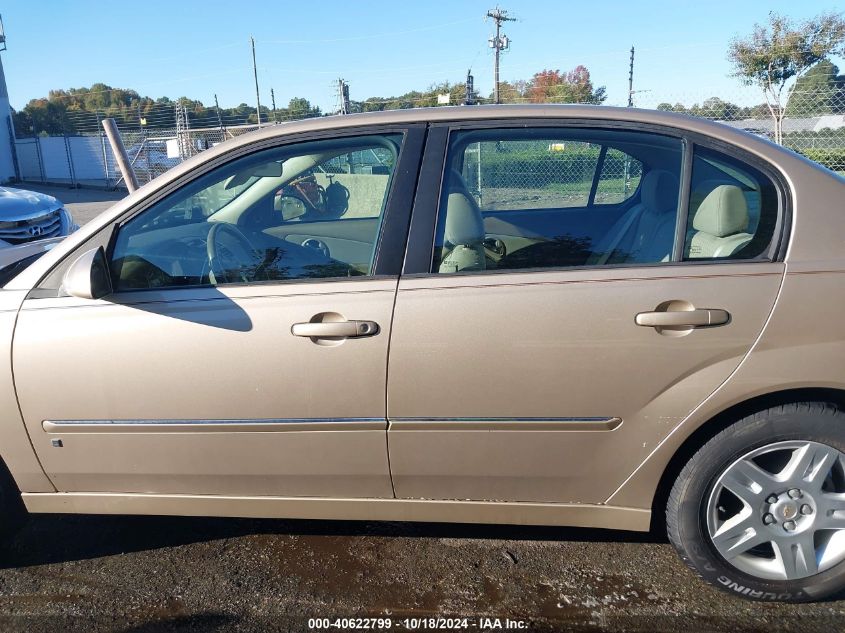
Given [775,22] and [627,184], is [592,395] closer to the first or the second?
[627,184]

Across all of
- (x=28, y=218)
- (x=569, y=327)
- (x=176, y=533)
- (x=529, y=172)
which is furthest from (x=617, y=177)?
(x=28, y=218)

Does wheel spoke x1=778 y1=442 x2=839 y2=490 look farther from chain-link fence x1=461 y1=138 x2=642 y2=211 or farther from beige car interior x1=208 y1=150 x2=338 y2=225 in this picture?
beige car interior x1=208 y1=150 x2=338 y2=225

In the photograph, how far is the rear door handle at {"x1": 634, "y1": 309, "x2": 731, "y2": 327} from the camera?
6.87 ft

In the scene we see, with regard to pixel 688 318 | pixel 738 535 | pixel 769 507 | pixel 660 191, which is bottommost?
pixel 738 535

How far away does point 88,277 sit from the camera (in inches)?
86.7

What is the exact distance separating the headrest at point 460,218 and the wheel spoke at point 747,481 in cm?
119

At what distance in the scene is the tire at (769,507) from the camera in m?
2.15

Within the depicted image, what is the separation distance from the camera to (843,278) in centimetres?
208

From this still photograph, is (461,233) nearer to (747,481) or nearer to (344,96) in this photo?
(747,481)

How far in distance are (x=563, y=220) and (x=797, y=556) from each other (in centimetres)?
164

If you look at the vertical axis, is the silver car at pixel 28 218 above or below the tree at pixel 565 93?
below

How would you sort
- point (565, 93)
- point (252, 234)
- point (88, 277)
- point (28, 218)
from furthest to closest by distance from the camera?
1. point (565, 93)
2. point (28, 218)
3. point (252, 234)
4. point (88, 277)

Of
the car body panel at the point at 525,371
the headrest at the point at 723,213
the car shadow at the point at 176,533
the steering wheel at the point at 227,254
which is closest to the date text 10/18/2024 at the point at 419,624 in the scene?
the car body panel at the point at 525,371

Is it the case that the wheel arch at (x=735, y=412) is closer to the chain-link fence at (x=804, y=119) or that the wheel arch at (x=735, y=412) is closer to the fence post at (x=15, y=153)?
the chain-link fence at (x=804, y=119)
